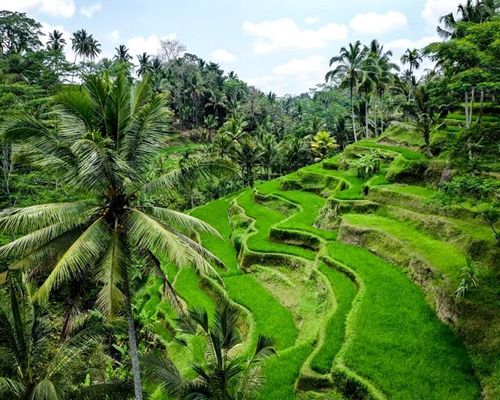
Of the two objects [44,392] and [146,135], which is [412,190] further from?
[44,392]

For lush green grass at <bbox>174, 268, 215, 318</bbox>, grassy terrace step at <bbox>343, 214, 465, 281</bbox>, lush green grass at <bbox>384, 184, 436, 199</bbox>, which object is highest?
lush green grass at <bbox>384, 184, 436, 199</bbox>

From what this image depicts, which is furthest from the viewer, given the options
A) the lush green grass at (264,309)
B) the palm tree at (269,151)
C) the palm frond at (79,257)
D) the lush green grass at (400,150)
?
the palm tree at (269,151)

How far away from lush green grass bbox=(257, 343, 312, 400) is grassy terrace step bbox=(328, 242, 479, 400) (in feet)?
5.16

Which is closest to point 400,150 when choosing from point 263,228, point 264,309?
point 263,228

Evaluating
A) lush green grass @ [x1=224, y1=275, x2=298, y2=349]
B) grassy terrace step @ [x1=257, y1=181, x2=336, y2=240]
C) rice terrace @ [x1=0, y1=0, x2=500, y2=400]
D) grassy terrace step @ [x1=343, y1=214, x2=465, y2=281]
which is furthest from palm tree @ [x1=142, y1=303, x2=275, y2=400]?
grassy terrace step @ [x1=257, y1=181, x2=336, y2=240]

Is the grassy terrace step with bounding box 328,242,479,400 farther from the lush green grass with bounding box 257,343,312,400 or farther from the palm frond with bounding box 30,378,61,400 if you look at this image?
the palm frond with bounding box 30,378,61,400

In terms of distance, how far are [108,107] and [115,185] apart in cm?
182

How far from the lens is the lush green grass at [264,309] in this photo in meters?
16.7

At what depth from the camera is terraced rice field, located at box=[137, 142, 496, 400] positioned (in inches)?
461

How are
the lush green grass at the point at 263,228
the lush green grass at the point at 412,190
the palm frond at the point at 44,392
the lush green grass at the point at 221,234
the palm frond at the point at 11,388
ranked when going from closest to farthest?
1. the palm frond at the point at 44,392
2. the palm frond at the point at 11,388
3. the lush green grass at the point at 412,190
4. the lush green grass at the point at 263,228
5. the lush green grass at the point at 221,234

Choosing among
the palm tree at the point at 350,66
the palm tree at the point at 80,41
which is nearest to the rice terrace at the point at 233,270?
the palm tree at the point at 350,66

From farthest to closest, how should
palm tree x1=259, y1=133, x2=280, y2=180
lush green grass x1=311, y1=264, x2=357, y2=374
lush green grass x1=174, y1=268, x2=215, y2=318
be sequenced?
palm tree x1=259, y1=133, x2=280, y2=180 < lush green grass x1=174, y1=268, x2=215, y2=318 < lush green grass x1=311, y1=264, x2=357, y2=374

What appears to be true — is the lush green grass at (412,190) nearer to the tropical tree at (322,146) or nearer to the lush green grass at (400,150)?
the lush green grass at (400,150)

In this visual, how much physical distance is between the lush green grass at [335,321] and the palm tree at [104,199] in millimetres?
5515
